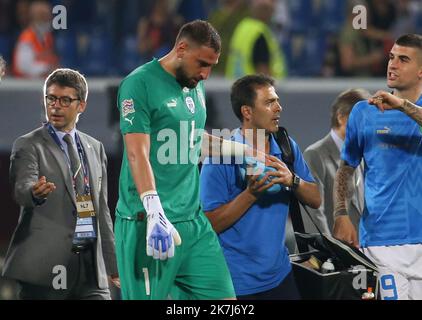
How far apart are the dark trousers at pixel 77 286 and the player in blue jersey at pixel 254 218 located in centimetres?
70

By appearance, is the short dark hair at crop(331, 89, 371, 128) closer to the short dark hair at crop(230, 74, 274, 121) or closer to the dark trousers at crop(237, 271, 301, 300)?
the short dark hair at crop(230, 74, 274, 121)

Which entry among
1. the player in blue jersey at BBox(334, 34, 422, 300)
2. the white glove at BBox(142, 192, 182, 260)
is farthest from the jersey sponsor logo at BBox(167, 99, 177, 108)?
the player in blue jersey at BBox(334, 34, 422, 300)

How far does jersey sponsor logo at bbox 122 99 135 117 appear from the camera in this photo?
17.4ft

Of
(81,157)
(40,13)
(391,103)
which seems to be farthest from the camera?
(40,13)

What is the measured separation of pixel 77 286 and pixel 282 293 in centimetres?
110

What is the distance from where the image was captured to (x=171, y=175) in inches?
213

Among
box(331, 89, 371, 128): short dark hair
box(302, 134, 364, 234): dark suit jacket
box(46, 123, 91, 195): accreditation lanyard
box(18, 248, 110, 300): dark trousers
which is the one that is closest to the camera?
box(18, 248, 110, 300): dark trousers

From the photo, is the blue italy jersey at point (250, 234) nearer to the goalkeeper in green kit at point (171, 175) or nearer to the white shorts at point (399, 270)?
the goalkeeper in green kit at point (171, 175)

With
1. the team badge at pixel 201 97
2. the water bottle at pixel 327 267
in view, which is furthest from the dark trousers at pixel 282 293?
the team badge at pixel 201 97

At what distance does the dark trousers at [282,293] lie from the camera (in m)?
5.75

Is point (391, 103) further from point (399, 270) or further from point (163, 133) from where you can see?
point (163, 133)

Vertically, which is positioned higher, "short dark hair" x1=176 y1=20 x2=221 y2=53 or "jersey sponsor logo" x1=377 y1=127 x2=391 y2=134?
"short dark hair" x1=176 y1=20 x2=221 y2=53

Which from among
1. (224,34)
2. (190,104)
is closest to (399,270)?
(190,104)

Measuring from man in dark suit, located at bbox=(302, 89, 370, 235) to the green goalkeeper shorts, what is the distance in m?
A: 1.31
